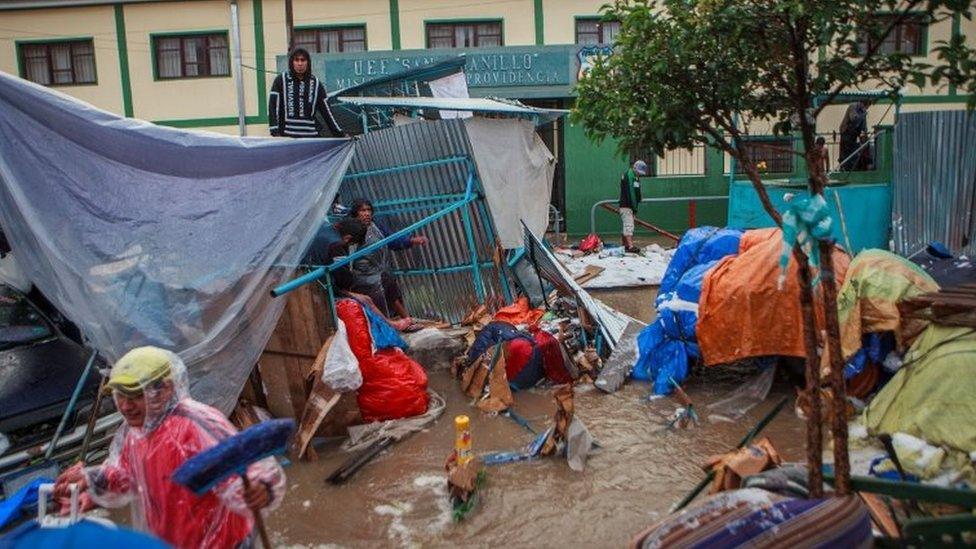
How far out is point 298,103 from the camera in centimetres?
730

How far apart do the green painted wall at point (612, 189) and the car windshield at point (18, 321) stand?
11730mm

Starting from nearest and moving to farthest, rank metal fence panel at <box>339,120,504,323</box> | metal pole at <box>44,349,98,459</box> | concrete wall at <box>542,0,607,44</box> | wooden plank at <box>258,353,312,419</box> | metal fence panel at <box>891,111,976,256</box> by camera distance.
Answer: metal pole at <box>44,349,98,459</box> → wooden plank at <box>258,353,312,419</box> → metal fence panel at <box>891,111,976,256</box> → metal fence panel at <box>339,120,504,323</box> → concrete wall at <box>542,0,607,44</box>

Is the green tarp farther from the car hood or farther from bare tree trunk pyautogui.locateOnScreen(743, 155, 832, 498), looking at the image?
the car hood

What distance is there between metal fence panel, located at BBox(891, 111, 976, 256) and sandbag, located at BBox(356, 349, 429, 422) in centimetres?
575

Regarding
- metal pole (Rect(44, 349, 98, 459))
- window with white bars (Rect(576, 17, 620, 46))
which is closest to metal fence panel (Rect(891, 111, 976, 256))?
metal pole (Rect(44, 349, 98, 459))

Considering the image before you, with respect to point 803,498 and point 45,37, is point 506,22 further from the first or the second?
point 803,498

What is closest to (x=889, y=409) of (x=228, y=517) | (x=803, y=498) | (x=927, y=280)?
(x=927, y=280)

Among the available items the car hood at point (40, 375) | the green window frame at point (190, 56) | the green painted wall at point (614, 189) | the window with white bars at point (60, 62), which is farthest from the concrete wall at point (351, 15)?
the car hood at point (40, 375)

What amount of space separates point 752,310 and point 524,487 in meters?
2.40

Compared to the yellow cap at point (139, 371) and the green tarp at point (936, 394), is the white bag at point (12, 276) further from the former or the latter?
the green tarp at point (936, 394)

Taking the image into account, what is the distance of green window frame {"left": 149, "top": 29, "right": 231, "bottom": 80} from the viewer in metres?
17.6

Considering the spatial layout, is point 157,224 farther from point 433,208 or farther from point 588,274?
point 588,274

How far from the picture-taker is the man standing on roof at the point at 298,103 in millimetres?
7203

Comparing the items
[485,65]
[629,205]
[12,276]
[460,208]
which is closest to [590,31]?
[485,65]
